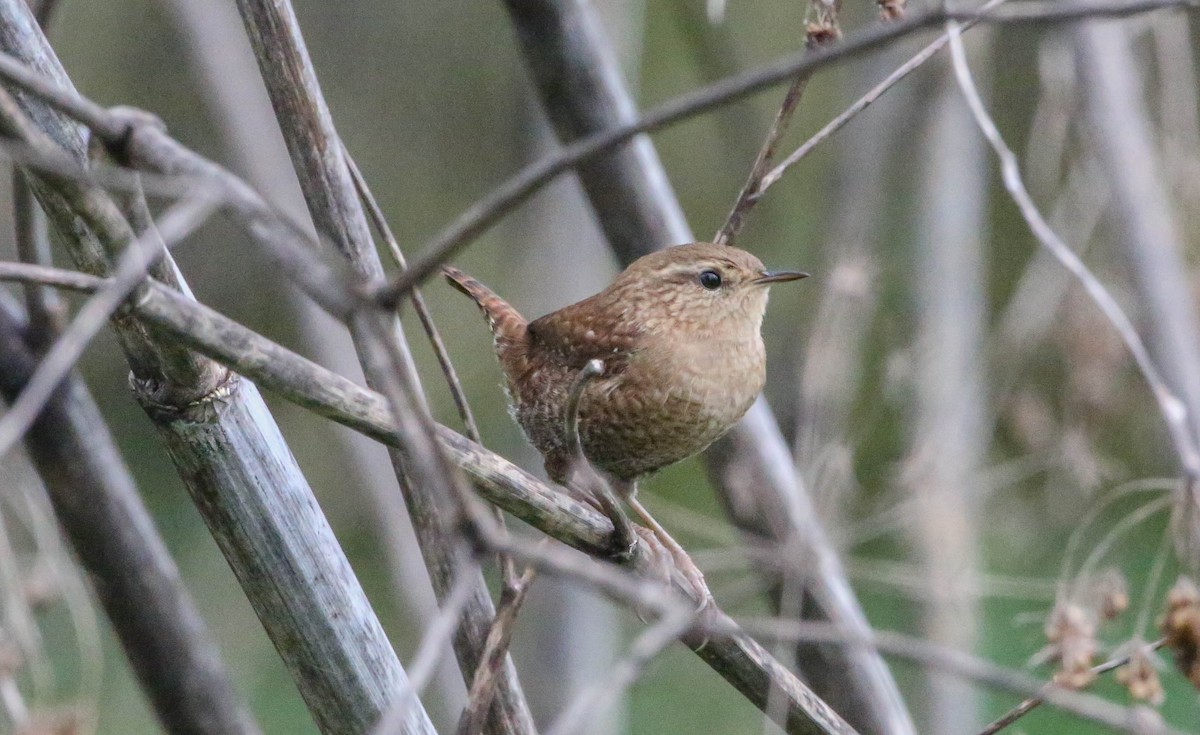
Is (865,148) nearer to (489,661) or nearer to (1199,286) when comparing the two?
(1199,286)

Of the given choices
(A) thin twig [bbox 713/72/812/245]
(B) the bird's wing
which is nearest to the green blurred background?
(B) the bird's wing

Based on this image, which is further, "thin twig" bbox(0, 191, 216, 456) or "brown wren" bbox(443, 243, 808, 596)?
"brown wren" bbox(443, 243, 808, 596)

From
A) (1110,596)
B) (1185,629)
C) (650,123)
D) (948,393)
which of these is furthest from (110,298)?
(948,393)

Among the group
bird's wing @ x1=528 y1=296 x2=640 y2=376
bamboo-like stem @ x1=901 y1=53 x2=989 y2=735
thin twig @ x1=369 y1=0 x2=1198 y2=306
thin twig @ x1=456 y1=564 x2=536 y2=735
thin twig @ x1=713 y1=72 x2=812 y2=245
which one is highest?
thin twig @ x1=369 y1=0 x2=1198 y2=306

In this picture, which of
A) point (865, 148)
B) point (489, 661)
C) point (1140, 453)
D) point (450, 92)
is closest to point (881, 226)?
point (865, 148)

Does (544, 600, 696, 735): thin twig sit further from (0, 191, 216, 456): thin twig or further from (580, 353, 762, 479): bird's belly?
(580, 353, 762, 479): bird's belly

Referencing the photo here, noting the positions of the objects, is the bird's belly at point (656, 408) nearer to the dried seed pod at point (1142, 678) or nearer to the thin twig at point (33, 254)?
the dried seed pod at point (1142, 678)

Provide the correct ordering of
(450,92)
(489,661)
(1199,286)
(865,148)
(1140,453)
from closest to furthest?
(489,661)
(1199,286)
(865,148)
(1140,453)
(450,92)
